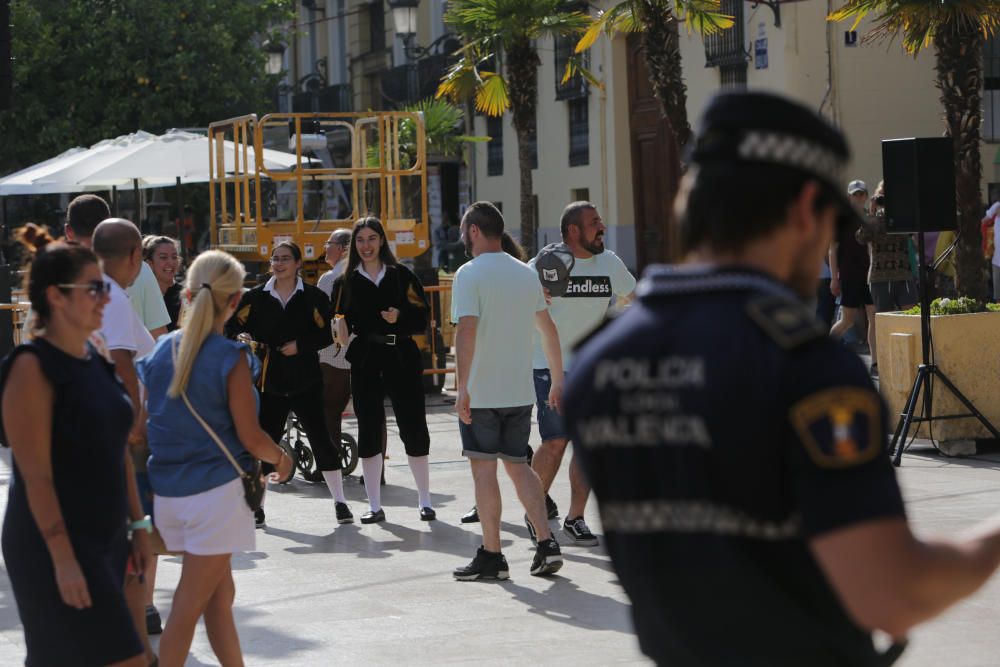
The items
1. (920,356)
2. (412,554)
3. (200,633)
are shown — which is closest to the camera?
(200,633)

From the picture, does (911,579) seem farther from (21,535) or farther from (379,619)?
(379,619)

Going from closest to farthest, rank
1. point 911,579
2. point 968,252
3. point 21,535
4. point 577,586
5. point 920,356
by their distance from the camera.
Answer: point 911,579 → point 21,535 → point 577,586 → point 920,356 → point 968,252

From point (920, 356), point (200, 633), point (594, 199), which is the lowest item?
point (200, 633)

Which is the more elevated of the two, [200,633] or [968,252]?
[968,252]

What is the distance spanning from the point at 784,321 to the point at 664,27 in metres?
16.3

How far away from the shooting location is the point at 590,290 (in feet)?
28.0

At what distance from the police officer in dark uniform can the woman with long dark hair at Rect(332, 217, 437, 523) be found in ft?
24.5

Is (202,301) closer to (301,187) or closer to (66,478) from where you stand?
(66,478)

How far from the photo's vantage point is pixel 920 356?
11.1 m

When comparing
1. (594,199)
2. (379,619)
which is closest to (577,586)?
(379,619)

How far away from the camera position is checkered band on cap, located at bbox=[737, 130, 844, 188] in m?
2.15

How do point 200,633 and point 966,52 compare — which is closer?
point 200,633

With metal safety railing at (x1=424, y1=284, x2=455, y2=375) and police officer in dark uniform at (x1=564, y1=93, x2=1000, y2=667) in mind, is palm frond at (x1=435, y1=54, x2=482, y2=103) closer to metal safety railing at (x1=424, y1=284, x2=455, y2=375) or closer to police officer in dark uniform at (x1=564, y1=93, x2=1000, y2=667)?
metal safety railing at (x1=424, y1=284, x2=455, y2=375)

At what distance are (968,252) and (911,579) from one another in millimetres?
10845
